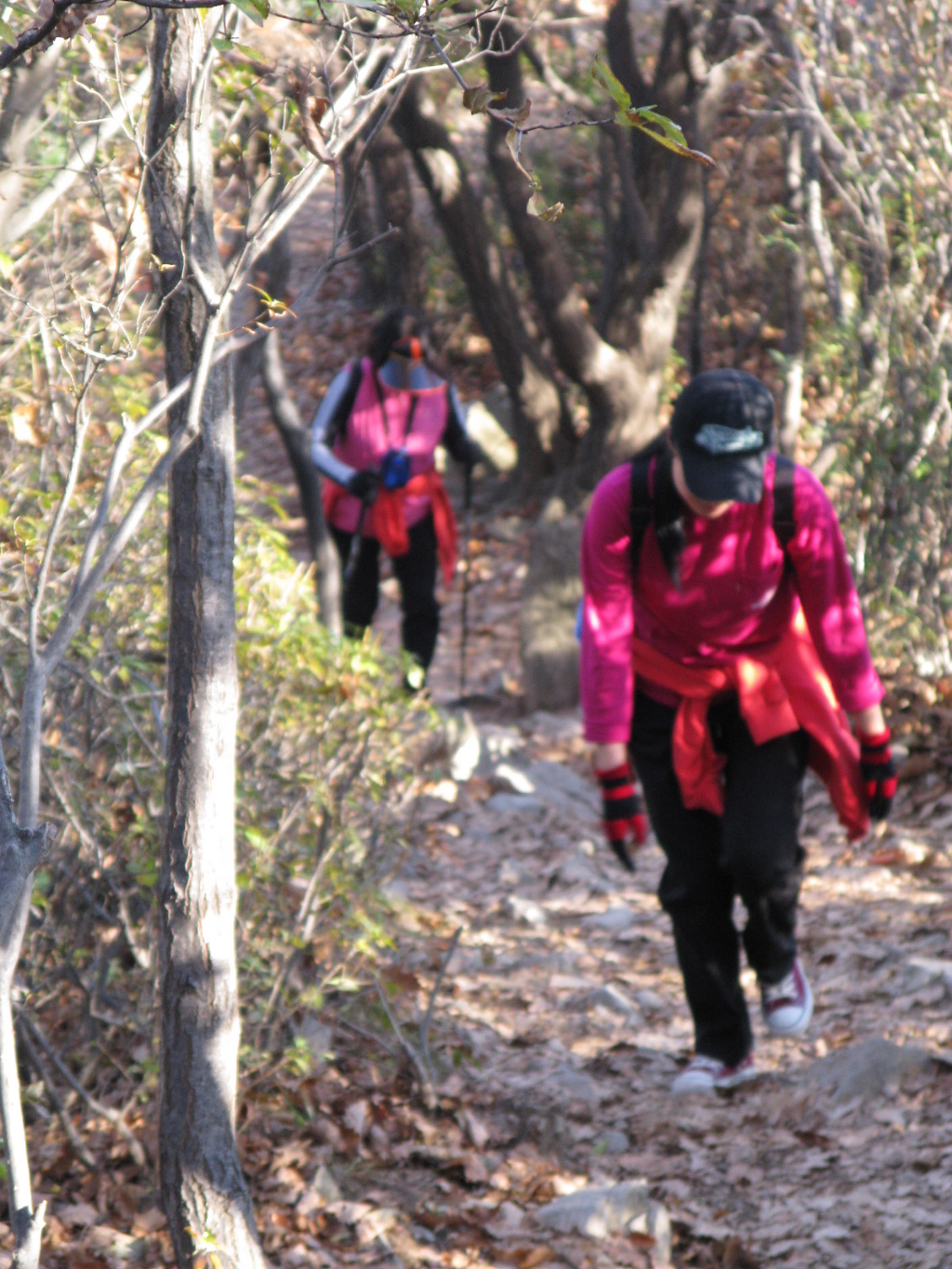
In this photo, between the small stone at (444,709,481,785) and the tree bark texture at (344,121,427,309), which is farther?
the tree bark texture at (344,121,427,309)

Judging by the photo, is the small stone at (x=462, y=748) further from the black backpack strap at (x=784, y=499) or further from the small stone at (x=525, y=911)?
the black backpack strap at (x=784, y=499)

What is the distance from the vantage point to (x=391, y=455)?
672 centimetres

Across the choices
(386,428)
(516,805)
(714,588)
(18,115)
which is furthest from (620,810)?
(386,428)

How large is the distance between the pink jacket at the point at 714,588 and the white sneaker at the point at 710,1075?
3.78ft

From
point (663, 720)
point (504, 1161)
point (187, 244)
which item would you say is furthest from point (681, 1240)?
point (187, 244)

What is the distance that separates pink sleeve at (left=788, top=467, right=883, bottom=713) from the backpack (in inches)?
1.1

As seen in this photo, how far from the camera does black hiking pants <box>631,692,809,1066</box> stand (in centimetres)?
363

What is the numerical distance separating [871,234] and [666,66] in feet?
7.49

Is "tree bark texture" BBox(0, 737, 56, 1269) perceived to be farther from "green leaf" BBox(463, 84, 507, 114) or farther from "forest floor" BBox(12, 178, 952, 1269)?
"green leaf" BBox(463, 84, 507, 114)

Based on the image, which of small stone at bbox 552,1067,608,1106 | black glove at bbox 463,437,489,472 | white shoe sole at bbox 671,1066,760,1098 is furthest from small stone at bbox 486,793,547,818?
white shoe sole at bbox 671,1066,760,1098

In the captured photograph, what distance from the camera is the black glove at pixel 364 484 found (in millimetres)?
6680

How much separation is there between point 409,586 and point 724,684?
12.2ft

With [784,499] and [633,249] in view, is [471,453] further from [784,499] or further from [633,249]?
[784,499]

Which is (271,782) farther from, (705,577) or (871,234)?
(871,234)
